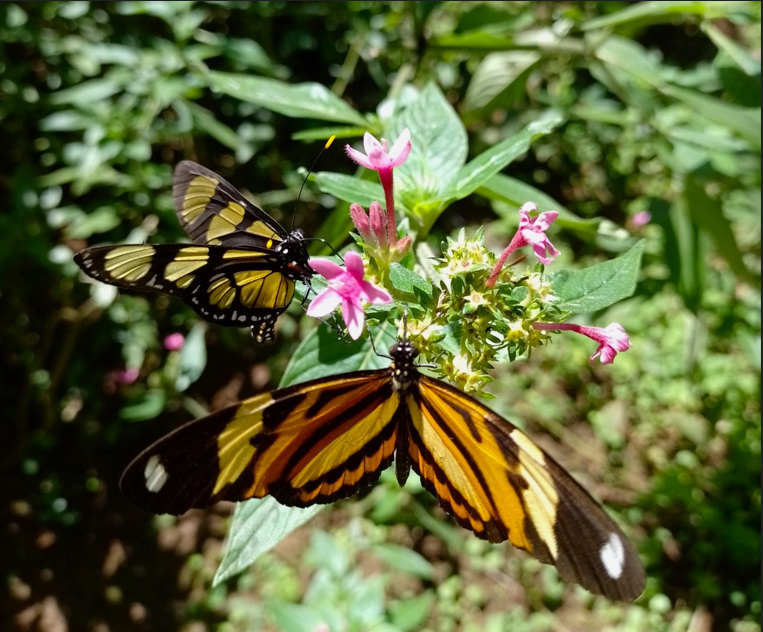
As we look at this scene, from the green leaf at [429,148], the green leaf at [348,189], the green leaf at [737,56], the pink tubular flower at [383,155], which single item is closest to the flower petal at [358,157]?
the pink tubular flower at [383,155]

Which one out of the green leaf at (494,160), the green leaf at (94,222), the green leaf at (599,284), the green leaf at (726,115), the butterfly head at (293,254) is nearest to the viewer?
the green leaf at (599,284)

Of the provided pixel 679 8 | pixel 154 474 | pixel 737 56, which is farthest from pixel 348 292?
pixel 737 56

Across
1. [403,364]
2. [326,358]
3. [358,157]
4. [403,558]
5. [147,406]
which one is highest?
[358,157]

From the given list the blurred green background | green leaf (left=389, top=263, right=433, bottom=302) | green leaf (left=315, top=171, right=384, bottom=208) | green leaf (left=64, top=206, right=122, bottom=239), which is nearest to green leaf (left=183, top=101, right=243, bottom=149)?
the blurred green background

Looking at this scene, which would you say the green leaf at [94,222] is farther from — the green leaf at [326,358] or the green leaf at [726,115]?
the green leaf at [726,115]

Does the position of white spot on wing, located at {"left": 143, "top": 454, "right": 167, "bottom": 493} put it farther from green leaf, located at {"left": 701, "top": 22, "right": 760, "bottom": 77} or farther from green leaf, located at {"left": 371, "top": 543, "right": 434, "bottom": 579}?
green leaf, located at {"left": 701, "top": 22, "right": 760, "bottom": 77}

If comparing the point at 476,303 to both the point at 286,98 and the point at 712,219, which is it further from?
the point at 712,219
